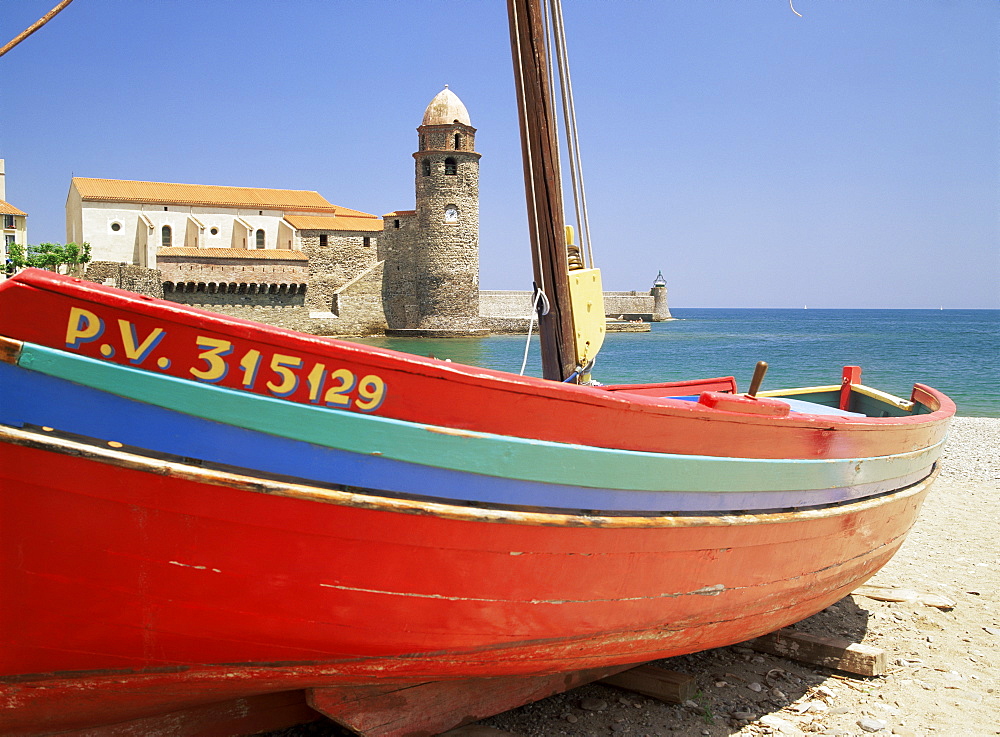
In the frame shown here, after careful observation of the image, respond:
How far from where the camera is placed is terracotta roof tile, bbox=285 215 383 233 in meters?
44.5

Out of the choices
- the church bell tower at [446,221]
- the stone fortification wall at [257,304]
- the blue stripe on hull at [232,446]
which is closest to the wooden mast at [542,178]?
the blue stripe on hull at [232,446]

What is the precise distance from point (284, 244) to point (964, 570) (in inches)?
1723

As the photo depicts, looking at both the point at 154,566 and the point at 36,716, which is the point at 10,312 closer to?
the point at 154,566

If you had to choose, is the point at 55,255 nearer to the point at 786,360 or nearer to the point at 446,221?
the point at 446,221

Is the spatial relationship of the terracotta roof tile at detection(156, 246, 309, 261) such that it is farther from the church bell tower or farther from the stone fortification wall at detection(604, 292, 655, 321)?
the stone fortification wall at detection(604, 292, 655, 321)

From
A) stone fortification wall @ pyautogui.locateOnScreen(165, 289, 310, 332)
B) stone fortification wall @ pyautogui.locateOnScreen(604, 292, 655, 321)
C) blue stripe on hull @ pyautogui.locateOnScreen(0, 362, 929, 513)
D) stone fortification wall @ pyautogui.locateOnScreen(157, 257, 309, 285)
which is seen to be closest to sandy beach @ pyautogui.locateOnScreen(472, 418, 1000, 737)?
Answer: blue stripe on hull @ pyautogui.locateOnScreen(0, 362, 929, 513)

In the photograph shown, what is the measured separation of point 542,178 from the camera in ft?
12.5

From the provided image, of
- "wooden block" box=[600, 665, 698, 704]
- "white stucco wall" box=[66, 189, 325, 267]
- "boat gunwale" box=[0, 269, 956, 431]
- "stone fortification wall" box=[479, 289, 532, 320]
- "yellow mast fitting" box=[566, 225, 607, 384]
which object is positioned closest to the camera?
"boat gunwale" box=[0, 269, 956, 431]

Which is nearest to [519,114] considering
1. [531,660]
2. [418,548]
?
[418,548]

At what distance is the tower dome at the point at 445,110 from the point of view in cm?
4166

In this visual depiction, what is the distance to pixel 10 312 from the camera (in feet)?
7.17

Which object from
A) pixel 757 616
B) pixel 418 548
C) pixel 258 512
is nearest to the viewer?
pixel 258 512

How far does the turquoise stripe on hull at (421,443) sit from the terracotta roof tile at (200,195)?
44.9 m

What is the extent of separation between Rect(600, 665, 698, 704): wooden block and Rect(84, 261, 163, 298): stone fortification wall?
4014 cm
